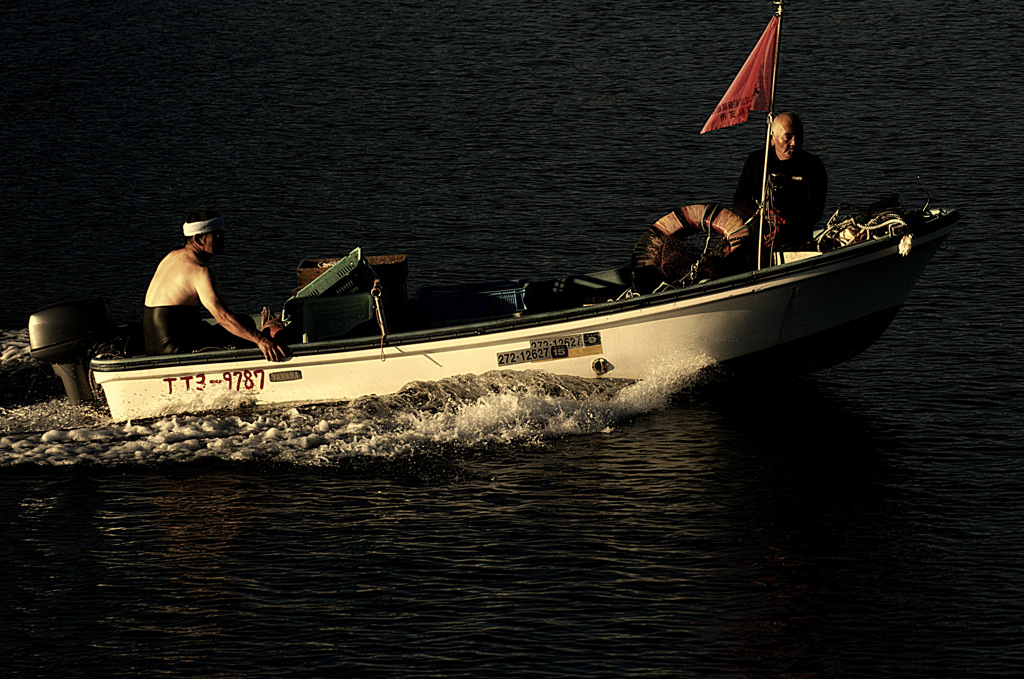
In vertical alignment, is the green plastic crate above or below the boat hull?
above

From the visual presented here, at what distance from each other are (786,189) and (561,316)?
2343 mm

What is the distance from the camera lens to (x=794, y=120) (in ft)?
40.4

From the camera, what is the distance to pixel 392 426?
1258 cm

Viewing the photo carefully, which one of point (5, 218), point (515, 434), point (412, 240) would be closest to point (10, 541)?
point (515, 434)

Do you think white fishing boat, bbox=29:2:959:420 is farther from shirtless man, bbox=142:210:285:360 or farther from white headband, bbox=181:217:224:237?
white headband, bbox=181:217:224:237

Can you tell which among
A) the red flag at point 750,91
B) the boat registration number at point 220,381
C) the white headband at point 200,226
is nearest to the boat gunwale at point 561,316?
the boat registration number at point 220,381

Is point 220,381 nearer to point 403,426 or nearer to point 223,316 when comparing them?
point 223,316

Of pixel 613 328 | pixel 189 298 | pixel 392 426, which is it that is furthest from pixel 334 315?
pixel 613 328

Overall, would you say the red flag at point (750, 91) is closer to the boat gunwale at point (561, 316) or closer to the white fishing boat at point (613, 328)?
the white fishing boat at point (613, 328)

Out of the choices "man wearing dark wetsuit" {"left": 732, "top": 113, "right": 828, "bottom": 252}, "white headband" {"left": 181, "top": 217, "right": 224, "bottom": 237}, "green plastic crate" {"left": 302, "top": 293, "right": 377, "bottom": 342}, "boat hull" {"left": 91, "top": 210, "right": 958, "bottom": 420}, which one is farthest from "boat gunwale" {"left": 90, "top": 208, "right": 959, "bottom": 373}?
"white headband" {"left": 181, "top": 217, "right": 224, "bottom": 237}

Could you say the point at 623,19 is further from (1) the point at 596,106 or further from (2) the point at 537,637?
(2) the point at 537,637

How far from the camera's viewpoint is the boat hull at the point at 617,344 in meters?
12.1

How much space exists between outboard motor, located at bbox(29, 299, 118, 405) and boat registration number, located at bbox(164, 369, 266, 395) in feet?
2.81

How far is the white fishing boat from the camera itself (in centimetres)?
1211
